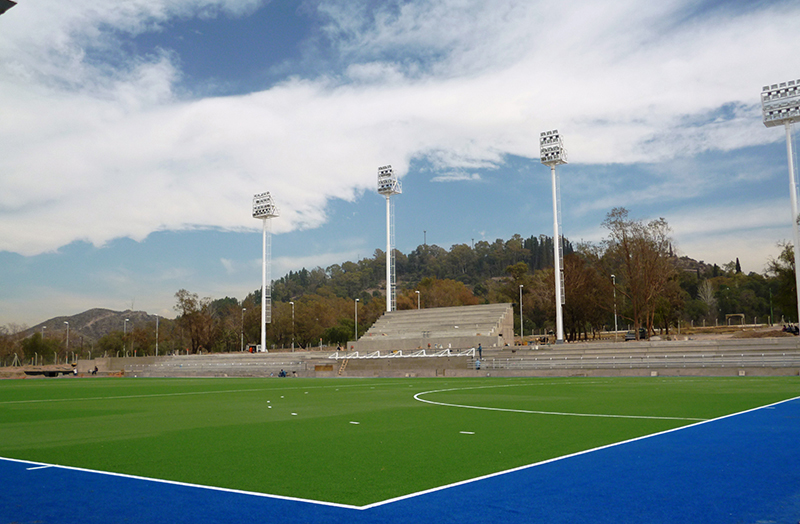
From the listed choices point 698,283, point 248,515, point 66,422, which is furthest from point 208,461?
point 698,283

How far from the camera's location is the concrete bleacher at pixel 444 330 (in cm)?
6350

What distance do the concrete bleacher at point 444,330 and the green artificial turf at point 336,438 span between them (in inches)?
1737

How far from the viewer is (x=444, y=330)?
69.4 m

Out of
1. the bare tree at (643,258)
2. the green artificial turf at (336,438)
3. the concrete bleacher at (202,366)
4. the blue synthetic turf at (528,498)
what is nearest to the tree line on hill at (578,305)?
the bare tree at (643,258)

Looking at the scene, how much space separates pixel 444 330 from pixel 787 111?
3986cm

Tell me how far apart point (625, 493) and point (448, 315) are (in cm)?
6831

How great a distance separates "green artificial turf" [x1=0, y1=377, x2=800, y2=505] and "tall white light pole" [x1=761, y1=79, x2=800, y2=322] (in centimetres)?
3825

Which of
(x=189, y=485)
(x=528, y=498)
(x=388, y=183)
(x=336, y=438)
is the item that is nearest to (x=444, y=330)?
(x=388, y=183)

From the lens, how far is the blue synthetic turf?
18.2 ft

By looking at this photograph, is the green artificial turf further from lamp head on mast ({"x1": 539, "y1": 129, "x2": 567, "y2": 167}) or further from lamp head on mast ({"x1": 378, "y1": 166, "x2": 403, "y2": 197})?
lamp head on mast ({"x1": 378, "y1": 166, "x2": 403, "y2": 197})

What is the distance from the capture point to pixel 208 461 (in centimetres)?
865

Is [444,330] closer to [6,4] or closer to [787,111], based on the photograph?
[787,111]

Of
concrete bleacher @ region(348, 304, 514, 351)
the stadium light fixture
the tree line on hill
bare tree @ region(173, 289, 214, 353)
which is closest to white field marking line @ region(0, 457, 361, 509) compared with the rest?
the stadium light fixture

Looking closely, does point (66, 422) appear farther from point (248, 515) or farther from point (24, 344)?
point (24, 344)
